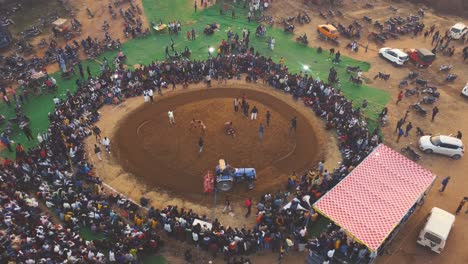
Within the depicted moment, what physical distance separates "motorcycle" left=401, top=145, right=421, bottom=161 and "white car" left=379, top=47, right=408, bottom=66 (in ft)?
42.5

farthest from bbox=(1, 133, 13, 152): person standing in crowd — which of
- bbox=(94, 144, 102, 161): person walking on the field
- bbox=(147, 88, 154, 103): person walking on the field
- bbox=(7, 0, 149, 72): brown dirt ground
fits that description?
bbox=(7, 0, 149, 72): brown dirt ground

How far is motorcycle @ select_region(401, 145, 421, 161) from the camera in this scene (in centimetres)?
3003

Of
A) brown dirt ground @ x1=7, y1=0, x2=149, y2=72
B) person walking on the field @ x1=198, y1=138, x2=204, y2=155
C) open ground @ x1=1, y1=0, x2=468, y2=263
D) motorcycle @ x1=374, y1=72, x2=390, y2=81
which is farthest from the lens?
brown dirt ground @ x1=7, y1=0, x2=149, y2=72

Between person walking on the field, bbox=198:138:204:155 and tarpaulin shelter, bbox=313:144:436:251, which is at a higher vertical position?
tarpaulin shelter, bbox=313:144:436:251

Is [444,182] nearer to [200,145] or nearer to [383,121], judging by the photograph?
[383,121]

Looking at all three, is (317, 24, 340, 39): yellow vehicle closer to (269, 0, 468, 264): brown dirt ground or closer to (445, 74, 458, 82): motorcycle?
(269, 0, 468, 264): brown dirt ground

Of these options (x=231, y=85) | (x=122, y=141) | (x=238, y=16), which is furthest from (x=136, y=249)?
(x=238, y=16)

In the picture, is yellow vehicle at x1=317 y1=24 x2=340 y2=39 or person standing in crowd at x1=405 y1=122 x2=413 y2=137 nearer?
person standing in crowd at x1=405 y1=122 x2=413 y2=137

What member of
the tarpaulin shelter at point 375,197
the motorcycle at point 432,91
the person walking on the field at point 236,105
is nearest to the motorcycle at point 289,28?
the person walking on the field at point 236,105

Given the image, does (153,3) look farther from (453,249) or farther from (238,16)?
(453,249)

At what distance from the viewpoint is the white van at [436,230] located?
23.0 m

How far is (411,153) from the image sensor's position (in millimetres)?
30297

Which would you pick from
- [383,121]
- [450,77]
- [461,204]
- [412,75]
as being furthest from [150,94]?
[450,77]

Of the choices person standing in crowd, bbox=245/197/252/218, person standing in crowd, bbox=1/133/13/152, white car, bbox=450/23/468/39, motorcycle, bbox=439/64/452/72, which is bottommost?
person standing in crowd, bbox=245/197/252/218
